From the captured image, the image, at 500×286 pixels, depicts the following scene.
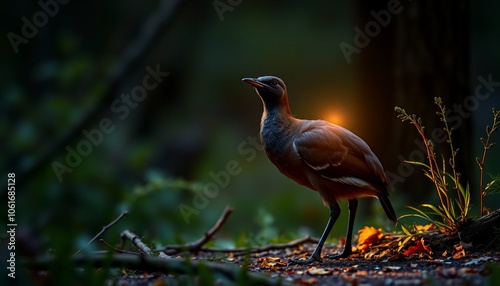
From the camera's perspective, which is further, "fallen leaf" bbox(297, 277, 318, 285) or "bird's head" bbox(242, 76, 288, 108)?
"bird's head" bbox(242, 76, 288, 108)

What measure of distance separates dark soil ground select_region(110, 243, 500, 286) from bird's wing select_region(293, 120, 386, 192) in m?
0.60

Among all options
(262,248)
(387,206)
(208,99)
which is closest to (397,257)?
(387,206)

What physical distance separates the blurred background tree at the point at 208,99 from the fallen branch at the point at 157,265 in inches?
6.7

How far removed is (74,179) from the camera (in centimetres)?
880

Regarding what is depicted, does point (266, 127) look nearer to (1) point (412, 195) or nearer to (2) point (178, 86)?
(1) point (412, 195)

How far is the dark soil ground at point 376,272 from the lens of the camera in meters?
3.72

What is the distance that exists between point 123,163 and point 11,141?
330cm

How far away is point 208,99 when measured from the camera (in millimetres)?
16094

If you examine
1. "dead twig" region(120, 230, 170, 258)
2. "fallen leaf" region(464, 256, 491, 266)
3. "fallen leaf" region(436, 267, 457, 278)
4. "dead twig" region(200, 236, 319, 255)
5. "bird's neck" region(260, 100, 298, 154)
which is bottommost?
"fallen leaf" region(436, 267, 457, 278)

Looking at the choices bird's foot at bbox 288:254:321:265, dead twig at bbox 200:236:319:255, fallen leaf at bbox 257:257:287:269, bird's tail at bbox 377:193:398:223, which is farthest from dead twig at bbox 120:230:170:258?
bird's tail at bbox 377:193:398:223

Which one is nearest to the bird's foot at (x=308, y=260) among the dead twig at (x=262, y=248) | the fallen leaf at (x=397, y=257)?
the fallen leaf at (x=397, y=257)

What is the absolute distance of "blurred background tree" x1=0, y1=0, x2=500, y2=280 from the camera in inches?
279

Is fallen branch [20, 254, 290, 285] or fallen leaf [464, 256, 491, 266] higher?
fallen branch [20, 254, 290, 285]

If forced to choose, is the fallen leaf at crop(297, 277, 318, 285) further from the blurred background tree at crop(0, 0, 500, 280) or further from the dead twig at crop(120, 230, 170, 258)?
the blurred background tree at crop(0, 0, 500, 280)
